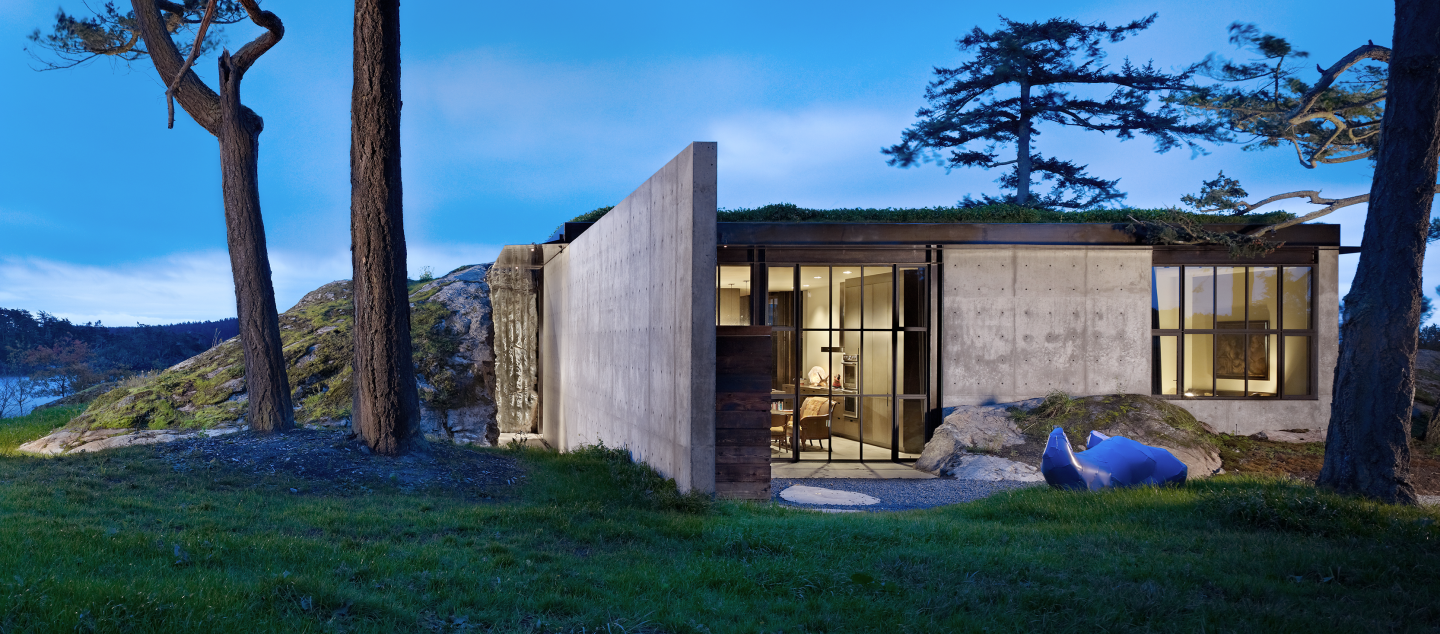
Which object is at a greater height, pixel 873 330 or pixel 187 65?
pixel 187 65

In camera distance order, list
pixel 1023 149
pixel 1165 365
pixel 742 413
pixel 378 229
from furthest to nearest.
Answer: pixel 1023 149 < pixel 1165 365 < pixel 378 229 < pixel 742 413

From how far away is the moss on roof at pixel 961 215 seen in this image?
12797 mm

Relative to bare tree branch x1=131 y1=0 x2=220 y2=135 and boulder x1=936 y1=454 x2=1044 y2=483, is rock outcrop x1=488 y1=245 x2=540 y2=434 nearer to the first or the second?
bare tree branch x1=131 y1=0 x2=220 y2=135

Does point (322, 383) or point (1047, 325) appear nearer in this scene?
point (1047, 325)

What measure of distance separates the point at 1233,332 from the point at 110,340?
24508 mm

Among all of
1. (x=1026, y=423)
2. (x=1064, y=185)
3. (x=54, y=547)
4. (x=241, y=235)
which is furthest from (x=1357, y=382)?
(x=1064, y=185)

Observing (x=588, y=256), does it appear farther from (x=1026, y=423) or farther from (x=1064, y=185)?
(x=1064, y=185)

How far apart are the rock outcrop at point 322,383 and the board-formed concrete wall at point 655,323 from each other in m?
3.24

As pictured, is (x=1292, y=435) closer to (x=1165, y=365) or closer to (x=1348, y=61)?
(x=1165, y=365)

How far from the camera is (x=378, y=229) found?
26.8 ft

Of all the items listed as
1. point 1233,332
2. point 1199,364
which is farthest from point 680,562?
point 1233,332

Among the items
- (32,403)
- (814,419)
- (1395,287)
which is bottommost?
(32,403)

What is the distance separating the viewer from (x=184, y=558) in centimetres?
406

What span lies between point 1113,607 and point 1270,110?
31.7 ft
